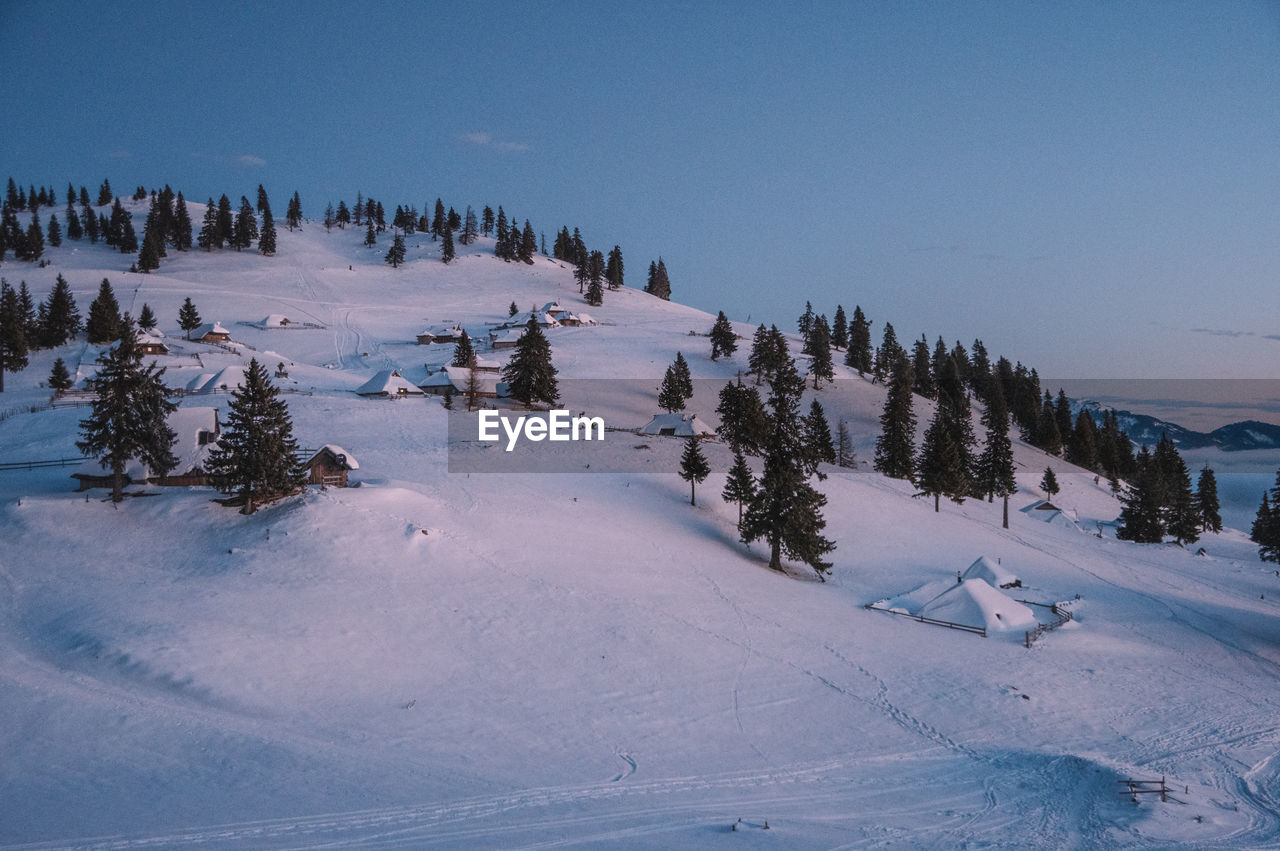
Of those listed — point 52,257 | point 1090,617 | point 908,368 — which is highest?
point 52,257

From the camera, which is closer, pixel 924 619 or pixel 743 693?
pixel 743 693

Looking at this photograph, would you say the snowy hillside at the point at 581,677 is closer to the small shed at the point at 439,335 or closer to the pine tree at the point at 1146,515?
the pine tree at the point at 1146,515

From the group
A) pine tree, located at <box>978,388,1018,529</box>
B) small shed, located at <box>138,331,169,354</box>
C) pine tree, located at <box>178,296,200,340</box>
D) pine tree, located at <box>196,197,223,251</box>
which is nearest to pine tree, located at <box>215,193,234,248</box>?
pine tree, located at <box>196,197,223,251</box>

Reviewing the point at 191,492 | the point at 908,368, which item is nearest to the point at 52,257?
the point at 191,492

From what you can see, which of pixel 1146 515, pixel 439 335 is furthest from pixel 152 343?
pixel 1146 515

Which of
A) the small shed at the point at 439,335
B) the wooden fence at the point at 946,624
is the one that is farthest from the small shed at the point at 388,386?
the wooden fence at the point at 946,624

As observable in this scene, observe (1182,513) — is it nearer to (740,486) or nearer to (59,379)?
(740,486)

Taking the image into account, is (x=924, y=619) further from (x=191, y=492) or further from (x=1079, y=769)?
(x=191, y=492)
